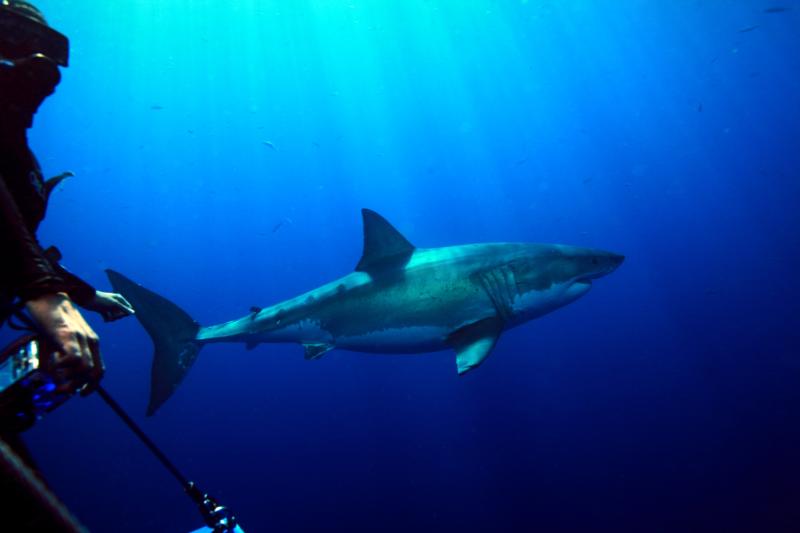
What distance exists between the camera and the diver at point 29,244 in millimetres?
1454

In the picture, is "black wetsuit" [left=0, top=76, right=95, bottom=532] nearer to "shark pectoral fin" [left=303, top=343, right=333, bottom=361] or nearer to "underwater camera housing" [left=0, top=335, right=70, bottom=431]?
"underwater camera housing" [left=0, top=335, right=70, bottom=431]

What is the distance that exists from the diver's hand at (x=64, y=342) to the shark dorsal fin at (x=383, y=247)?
5.21 m

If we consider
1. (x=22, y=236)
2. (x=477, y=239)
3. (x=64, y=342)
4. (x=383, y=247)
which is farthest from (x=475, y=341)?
(x=477, y=239)

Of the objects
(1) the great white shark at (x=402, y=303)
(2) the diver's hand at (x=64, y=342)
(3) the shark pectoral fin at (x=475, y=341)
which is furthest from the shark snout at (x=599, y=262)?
(2) the diver's hand at (x=64, y=342)

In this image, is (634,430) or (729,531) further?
(634,430)

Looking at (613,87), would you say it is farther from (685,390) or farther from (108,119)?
(108,119)

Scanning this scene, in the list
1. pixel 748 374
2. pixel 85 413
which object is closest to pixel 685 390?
pixel 748 374

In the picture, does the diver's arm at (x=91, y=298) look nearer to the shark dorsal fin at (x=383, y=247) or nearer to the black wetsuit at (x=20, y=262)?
the black wetsuit at (x=20, y=262)

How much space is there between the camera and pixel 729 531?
456 inches

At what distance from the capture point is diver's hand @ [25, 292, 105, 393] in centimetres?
145

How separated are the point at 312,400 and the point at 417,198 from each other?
5882 centimetres

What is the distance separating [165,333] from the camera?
272 inches

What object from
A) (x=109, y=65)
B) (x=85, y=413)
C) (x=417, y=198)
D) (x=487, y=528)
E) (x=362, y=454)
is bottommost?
(x=487, y=528)

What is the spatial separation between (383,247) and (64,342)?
5.43 m
